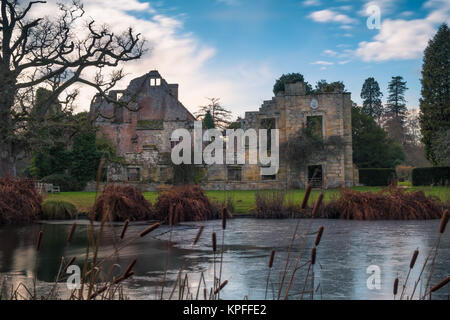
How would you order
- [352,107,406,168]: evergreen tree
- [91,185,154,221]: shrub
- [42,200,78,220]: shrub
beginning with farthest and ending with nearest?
[352,107,406,168]: evergreen tree → [42,200,78,220]: shrub → [91,185,154,221]: shrub

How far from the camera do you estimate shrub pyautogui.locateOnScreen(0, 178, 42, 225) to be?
15062 mm

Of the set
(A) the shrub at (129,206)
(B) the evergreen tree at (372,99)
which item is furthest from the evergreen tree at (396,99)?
(A) the shrub at (129,206)

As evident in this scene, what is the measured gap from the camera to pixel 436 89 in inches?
1485

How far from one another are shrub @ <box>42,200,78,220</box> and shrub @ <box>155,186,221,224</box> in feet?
9.45

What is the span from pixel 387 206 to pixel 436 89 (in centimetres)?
2573

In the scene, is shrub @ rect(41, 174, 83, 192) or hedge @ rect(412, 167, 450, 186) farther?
shrub @ rect(41, 174, 83, 192)

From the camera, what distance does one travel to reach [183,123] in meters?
47.4

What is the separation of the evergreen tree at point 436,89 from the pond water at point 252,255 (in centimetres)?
2573

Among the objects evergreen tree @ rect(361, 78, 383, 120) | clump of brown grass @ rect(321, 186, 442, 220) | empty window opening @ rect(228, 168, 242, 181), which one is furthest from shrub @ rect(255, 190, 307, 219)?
evergreen tree @ rect(361, 78, 383, 120)

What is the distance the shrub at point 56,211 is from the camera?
1609 cm

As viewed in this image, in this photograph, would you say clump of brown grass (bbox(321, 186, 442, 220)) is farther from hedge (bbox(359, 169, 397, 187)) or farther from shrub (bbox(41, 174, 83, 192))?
shrub (bbox(41, 174, 83, 192))

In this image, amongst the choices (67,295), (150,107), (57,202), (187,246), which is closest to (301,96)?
(150,107)

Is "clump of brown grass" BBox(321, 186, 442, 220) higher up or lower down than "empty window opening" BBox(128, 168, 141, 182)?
lower down

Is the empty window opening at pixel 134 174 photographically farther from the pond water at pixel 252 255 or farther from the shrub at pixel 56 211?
the pond water at pixel 252 255
